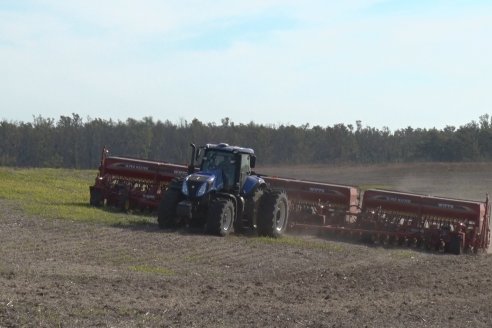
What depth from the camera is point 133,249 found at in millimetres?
18219

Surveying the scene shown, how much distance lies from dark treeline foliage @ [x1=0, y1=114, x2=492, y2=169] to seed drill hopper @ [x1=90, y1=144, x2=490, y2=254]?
5177 cm

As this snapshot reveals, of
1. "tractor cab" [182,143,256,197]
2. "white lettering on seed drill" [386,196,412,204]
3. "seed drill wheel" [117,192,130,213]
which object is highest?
"tractor cab" [182,143,256,197]

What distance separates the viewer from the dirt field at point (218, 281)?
37.8ft

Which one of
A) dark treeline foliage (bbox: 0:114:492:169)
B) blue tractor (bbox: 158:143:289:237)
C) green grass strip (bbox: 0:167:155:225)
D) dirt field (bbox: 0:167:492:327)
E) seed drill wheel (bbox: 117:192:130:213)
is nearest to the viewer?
dirt field (bbox: 0:167:492:327)

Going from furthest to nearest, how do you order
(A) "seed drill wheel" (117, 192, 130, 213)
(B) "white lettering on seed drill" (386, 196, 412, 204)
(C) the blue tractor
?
(A) "seed drill wheel" (117, 192, 130, 213), (B) "white lettering on seed drill" (386, 196, 412, 204), (C) the blue tractor

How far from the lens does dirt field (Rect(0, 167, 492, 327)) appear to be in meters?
11.5

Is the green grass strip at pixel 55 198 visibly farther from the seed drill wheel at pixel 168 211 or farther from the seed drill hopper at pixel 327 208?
the seed drill wheel at pixel 168 211

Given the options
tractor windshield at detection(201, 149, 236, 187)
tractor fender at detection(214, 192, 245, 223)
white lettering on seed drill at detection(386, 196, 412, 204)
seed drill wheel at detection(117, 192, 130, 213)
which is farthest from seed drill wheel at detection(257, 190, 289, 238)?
seed drill wheel at detection(117, 192, 130, 213)

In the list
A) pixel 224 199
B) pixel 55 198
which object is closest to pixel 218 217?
pixel 224 199

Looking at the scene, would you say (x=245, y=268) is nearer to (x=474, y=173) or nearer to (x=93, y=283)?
(x=93, y=283)

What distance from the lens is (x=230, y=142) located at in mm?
84125

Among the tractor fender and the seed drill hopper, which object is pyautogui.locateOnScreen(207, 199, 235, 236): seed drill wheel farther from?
the tractor fender

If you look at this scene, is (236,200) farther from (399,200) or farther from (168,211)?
(399,200)

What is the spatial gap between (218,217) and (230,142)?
6283 cm
